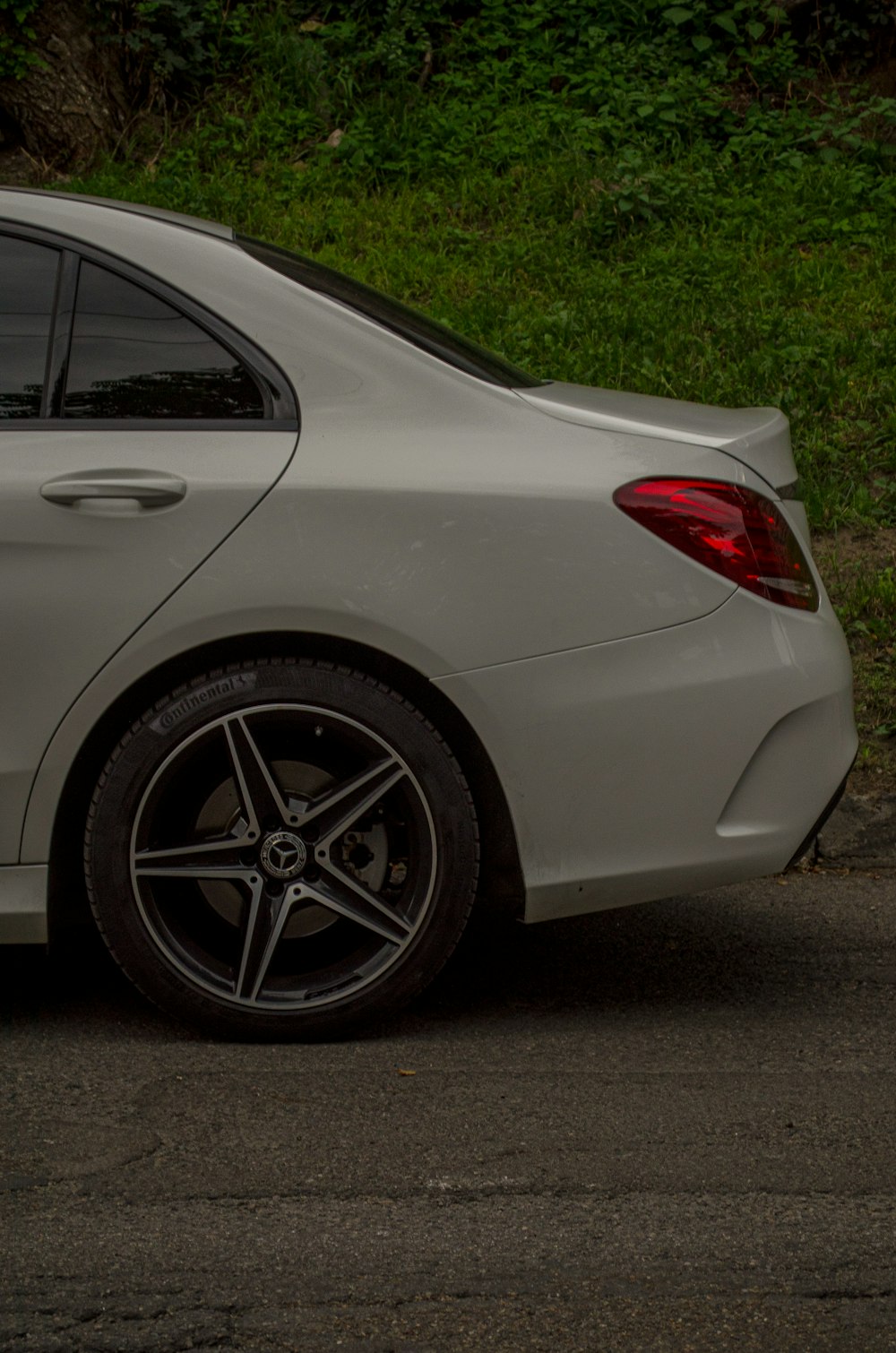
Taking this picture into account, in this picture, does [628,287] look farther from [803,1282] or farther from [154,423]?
[803,1282]

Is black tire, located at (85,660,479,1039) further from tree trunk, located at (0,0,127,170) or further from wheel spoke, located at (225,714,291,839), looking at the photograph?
tree trunk, located at (0,0,127,170)

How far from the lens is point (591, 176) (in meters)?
9.45

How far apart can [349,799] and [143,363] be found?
40.4 inches

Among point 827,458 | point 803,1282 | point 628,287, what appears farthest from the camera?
point 628,287

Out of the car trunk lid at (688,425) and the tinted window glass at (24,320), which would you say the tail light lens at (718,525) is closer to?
the car trunk lid at (688,425)

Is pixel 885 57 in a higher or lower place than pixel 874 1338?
higher

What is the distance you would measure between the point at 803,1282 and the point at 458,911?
1.14 meters

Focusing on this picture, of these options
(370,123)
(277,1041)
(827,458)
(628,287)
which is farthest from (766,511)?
(370,123)

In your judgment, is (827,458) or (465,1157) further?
(827,458)

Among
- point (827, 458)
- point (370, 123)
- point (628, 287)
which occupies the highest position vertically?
point (370, 123)

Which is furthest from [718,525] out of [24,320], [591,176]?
[591,176]

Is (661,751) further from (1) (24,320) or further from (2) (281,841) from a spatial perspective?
(1) (24,320)

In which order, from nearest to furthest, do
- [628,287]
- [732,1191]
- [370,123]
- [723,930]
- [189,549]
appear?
[732,1191]
[189,549]
[723,930]
[628,287]
[370,123]

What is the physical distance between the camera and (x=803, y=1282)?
8.20 ft
